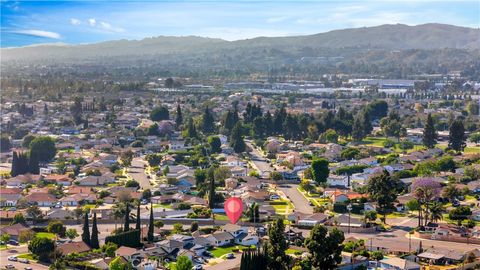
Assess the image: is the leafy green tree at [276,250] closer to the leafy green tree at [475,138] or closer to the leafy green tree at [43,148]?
the leafy green tree at [43,148]

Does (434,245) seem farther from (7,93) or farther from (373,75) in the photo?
(373,75)

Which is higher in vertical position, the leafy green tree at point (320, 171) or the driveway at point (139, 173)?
the leafy green tree at point (320, 171)

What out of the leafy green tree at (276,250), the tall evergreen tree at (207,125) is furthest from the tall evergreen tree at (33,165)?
the leafy green tree at (276,250)

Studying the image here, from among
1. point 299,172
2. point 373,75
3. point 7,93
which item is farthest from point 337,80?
point 299,172

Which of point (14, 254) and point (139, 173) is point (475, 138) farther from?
point (14, 254)

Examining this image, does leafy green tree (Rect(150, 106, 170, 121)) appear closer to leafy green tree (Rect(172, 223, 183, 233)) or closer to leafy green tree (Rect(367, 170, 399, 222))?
leafy green tree (Rect(367, 170, 399, 222))

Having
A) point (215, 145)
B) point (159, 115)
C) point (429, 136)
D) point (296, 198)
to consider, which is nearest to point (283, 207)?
point (296, 198)

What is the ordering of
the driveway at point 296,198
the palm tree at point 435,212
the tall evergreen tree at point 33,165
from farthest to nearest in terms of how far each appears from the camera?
the tall evergreen tree at point 33,165 < the driveway at point 296,198 < the palm tree at point 435,212

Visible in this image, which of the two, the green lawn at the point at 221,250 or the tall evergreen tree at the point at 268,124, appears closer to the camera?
the green lawn at the point at 221,250
